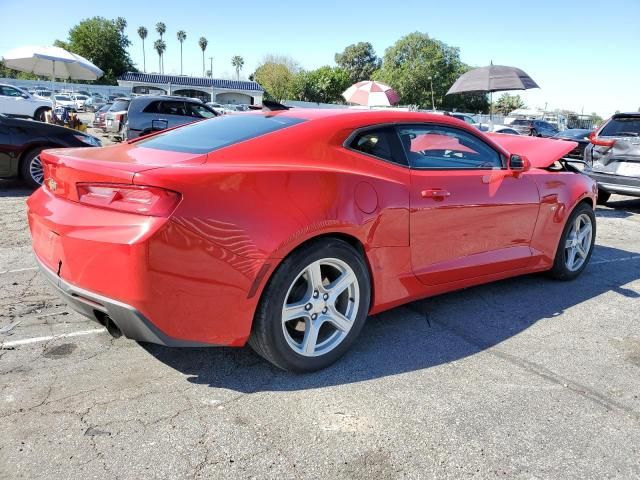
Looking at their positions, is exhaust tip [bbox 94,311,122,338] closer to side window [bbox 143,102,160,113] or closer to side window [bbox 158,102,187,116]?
side window [bbox 143,102,160,113]

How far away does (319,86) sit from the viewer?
79.9m

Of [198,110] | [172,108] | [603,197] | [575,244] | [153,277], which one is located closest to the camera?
[153,277]

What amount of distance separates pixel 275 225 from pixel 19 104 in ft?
78.2

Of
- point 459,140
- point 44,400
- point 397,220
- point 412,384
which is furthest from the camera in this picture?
point 459,140

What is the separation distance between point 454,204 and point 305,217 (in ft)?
4.05

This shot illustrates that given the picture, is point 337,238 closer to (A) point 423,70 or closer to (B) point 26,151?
(B) point 26,151

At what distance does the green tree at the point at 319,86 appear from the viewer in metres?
79.0

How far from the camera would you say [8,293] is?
3830 millimetres

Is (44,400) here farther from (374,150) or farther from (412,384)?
(374,150)

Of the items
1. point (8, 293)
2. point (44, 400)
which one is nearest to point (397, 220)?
point (44, 400)

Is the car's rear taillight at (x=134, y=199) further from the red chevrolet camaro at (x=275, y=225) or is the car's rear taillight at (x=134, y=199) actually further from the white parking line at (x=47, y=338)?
the white parking line at (x=47, y=338)

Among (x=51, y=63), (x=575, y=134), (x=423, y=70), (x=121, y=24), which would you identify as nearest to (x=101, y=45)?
(x=121, y=24)

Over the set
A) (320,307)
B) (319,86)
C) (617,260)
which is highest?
(319,86)

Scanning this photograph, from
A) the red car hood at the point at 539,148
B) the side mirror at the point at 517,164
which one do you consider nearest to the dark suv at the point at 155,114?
the red car hood at the point at 539,148
